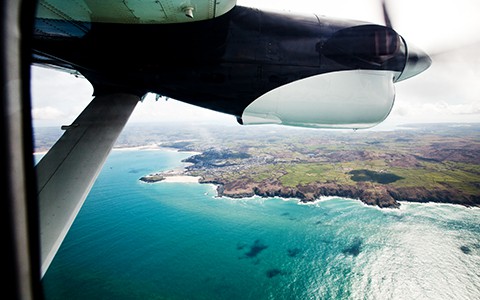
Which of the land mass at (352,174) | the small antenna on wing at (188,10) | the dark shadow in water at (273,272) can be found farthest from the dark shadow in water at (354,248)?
the small antenna on wing at (188,10)

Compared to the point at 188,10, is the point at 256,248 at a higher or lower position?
lower

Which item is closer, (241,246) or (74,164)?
(74,164)

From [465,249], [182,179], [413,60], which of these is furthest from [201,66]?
[182,179]

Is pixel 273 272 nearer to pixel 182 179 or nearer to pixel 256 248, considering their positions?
pixel 256 248

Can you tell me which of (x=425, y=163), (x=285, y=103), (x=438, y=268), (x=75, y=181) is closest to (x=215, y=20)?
(x=285, y=103)

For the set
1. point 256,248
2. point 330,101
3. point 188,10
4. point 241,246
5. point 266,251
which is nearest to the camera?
point 188,10

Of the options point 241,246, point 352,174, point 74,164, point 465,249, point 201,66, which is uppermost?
point 201,66

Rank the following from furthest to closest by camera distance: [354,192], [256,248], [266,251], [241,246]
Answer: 1. [354,192]
2. [241,246]
3. [256,248]
4. [266,251]

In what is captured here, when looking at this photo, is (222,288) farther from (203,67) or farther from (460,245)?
(460,245)

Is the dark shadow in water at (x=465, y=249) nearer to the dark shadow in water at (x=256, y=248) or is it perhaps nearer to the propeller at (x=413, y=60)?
the dark shadow in water at (x=256, y=248)
